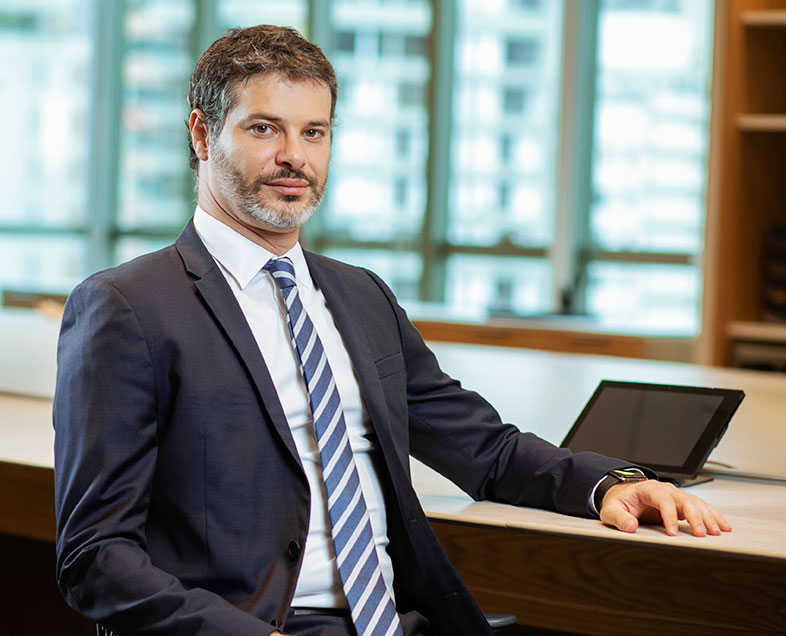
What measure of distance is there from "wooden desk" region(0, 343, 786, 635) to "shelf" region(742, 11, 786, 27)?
2677mm

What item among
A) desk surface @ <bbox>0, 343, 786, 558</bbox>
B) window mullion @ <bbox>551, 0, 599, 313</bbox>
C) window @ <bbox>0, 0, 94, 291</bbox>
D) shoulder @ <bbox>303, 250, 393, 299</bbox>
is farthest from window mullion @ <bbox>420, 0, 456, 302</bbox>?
shoulder @ <bbox>303, 250, 393, 299</bbox>

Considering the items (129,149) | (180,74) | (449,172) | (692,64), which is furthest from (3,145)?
(692,64)

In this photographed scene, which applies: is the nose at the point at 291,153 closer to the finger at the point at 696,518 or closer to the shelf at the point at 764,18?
the finger at the point at 696,518

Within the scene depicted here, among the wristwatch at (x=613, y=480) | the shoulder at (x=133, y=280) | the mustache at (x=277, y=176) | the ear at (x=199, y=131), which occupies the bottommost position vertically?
the wristwatch at (x=613, y=480)

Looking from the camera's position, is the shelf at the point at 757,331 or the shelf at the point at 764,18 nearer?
the shelf at the point at 764,18

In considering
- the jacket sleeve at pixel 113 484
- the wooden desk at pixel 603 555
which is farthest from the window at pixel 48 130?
the jacket sleeve at pixel 113 484

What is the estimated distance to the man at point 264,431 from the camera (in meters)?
1.37

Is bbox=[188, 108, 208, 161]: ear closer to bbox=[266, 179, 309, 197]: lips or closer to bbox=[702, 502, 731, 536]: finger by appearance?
bbox=[266, 179, 309, 197]: lips

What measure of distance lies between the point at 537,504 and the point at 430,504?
167 millimetres

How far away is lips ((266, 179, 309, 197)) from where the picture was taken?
5.32 ft

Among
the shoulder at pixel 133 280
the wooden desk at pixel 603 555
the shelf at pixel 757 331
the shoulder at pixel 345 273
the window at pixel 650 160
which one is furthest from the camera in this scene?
the window at pixel 650 160

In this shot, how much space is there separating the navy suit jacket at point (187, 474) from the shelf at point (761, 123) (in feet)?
10.3

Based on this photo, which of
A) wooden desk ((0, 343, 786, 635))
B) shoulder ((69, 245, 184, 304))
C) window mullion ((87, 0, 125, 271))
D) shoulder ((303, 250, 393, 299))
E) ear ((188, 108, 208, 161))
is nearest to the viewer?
shoulder ((69, 245, 184, 304))

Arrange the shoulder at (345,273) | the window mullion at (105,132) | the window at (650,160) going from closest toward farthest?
the shoulder at (345,273), the window at (650,160), the window mullion at (105,132)
